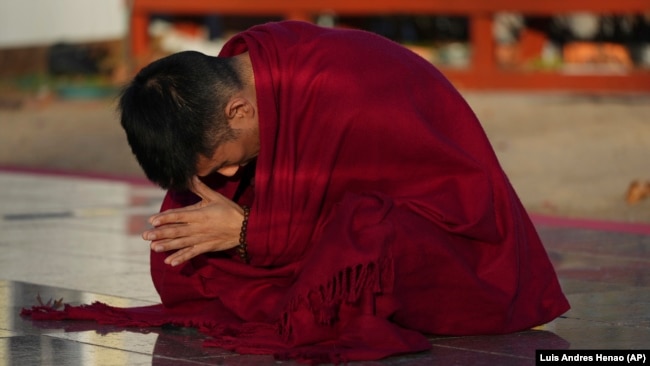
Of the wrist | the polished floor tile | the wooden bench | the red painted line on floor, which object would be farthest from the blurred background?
the wrist

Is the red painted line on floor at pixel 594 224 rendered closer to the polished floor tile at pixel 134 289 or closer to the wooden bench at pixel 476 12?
the polished floor tile at pixel 134 289

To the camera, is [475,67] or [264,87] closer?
[264,87]

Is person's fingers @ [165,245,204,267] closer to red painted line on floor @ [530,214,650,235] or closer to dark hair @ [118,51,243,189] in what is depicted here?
dark hair @ [118,51,243,189]

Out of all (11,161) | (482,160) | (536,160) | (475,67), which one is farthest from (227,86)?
(475,67)

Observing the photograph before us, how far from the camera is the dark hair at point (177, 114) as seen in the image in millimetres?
4199

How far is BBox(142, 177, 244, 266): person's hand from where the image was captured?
169 inches

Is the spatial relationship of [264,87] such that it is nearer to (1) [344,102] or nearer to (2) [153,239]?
(1) [344,102]

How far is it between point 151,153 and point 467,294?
1.08m

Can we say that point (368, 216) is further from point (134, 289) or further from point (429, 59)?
point (429, 59)

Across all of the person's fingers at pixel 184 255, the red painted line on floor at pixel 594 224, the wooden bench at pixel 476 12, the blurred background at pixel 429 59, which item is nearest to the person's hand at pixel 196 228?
the person's fingers at pixel 184 255

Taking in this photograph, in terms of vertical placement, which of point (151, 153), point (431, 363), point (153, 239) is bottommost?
point (431, 363)

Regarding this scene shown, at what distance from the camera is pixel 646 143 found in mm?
12086

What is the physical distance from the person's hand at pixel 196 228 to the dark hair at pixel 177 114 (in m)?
0.09

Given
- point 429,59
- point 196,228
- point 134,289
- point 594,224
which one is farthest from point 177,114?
point 429,59
